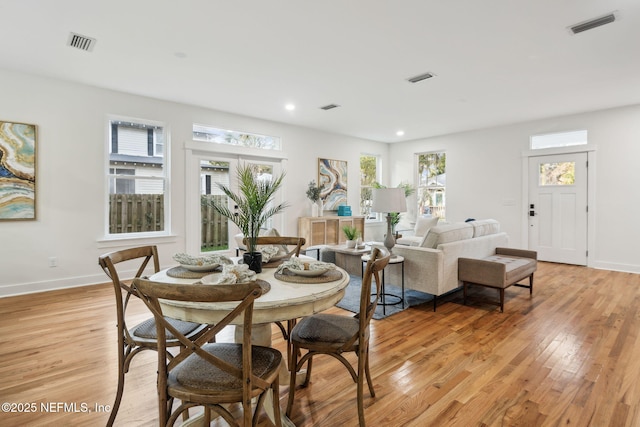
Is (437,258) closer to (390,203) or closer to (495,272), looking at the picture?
(495,272)

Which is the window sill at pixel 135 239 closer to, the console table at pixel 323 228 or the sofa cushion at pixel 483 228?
the console table at pixel 323 228

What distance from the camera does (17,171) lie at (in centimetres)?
396

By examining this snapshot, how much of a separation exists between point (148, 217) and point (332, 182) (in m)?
3.84

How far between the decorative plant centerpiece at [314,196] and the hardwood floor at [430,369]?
3.57 meters

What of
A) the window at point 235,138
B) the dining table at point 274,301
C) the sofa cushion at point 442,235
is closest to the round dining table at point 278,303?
the dining table at point 274,301

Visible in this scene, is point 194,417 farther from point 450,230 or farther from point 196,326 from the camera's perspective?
point 450,230

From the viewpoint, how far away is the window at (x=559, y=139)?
225 inches

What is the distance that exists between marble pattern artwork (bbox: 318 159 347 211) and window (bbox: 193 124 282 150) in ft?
3.96

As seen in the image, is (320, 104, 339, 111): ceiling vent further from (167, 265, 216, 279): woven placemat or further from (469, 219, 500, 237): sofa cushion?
(167, 265, 216, 279): woven placemat

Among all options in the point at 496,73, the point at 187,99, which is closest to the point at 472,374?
the point at 496,73

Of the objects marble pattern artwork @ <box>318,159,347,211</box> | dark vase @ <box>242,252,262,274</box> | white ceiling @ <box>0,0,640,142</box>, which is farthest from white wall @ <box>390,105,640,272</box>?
dark vase @ <box>242,252,262,274</box>

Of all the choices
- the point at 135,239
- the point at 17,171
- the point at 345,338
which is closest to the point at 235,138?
the point at 135,239

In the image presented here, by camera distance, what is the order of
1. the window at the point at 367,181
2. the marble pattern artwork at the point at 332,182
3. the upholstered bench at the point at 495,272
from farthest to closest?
the window at the point at 367,181 < the marble pattern artwork at the point at 332,182 < the upholstered bench at the point at 495,272

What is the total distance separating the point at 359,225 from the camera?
24.4 ft
